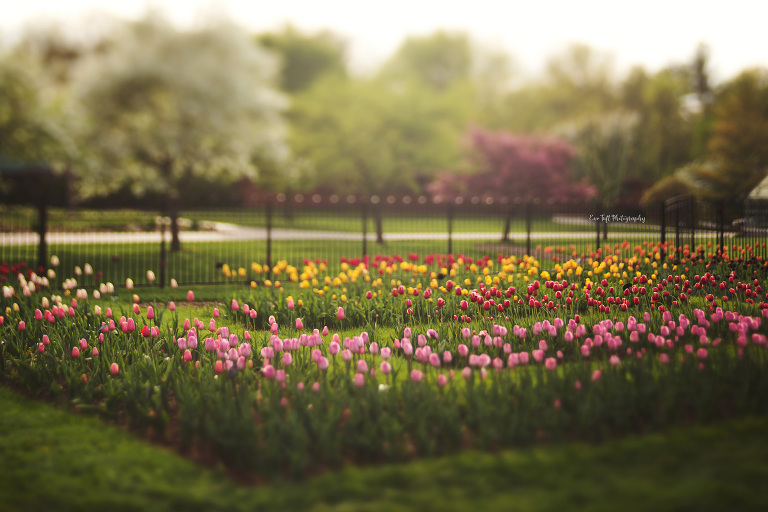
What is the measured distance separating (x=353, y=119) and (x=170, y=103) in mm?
18928

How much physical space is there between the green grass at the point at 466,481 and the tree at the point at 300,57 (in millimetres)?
48511

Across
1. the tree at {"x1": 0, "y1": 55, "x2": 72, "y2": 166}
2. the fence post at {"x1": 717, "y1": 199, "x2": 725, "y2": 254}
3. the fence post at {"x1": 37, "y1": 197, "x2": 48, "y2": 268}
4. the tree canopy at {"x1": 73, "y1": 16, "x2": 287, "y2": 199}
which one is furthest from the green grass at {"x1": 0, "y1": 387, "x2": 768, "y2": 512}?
the tree at {"x1": 0, "y1": 55, "x2": 72, "y2": 166}

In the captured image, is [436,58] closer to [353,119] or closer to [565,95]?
[565,95]

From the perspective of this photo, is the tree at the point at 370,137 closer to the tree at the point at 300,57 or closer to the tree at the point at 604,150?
the tree at the point at 604,150

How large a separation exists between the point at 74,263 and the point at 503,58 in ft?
185

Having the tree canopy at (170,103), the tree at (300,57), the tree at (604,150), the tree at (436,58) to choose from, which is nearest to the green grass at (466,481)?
the tree canopy at (170,103)

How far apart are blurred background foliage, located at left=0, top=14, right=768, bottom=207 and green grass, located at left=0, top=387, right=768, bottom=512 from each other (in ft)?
55.8

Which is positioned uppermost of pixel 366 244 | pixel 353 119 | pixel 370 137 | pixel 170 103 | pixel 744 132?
pixel 353 119

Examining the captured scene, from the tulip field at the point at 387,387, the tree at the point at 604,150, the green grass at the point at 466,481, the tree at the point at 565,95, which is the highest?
the tree at the point at 565,95

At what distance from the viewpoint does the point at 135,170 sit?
22656mm

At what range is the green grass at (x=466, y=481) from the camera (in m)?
3.85

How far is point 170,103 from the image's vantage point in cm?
2053

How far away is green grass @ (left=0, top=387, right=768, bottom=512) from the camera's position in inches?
152

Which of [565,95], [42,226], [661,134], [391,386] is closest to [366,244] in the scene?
[42,226]
